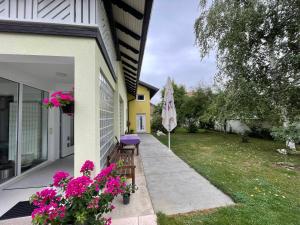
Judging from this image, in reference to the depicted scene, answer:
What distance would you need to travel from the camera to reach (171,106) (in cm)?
949

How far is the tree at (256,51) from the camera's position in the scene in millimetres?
7945

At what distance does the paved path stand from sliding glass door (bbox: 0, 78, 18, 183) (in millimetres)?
3359

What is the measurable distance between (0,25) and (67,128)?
4881 millimetres

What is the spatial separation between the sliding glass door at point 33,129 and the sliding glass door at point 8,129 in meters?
0.28

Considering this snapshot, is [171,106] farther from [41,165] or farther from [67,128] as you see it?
[41,165]

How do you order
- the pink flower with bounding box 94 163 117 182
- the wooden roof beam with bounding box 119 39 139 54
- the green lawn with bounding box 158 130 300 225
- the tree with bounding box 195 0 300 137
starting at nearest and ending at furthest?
the pink flower with bounding box 94 163 117 182
the green lawn with bounding box 158 130 300 225
the wooden roof beam with bounding box 119 39 139 54
the tree with bounding box 195 0 300 137

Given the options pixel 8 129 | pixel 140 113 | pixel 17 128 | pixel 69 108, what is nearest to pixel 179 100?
pixel 140 113

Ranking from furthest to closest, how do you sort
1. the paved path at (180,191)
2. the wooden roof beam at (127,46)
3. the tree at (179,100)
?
the tree at (179,100), the wooden roof beam at (127,46), the paved path at (180,191)

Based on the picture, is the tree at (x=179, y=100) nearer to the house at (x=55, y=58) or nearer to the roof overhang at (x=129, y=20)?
the roof overhang at (x=129, y=20)

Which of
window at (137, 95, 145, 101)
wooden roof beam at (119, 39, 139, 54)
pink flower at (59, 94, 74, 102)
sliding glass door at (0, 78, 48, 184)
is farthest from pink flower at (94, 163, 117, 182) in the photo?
window at (137, 95, 145, 101)

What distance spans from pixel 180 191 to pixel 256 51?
8.16m

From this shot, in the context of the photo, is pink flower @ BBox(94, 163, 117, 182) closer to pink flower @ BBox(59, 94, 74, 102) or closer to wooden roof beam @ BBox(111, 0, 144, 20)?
pink flower @ BBox(59, 94, 74, 102)

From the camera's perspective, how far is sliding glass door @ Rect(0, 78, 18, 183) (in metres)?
4.18

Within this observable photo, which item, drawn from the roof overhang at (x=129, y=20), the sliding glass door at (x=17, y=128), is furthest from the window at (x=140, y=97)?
the sliding glass door at (x=17, y=128)
